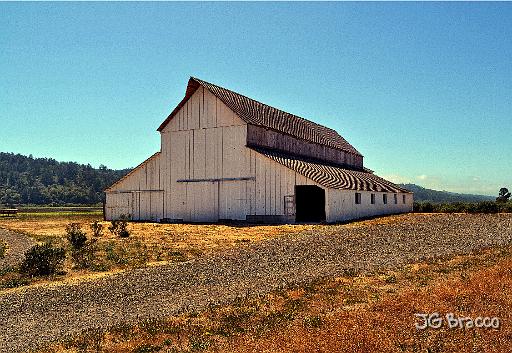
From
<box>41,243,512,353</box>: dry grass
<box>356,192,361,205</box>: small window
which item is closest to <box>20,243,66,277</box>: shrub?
<box>41,243,512,353</box>: dry grass

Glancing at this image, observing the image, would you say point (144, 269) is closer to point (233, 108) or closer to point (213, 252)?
point (213, 252)

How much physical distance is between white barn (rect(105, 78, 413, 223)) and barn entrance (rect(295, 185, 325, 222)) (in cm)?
10

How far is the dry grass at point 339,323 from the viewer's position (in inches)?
335

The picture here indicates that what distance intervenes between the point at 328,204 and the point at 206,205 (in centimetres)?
1168

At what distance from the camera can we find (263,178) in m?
38.3

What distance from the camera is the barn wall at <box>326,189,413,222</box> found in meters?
36.3

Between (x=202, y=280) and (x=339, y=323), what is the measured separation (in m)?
6.68

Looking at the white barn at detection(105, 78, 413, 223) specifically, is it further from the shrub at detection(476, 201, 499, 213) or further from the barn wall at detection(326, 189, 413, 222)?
the shrub at detection(476, 201, 499, 213)

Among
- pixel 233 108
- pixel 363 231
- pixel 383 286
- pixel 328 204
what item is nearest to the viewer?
pixel 383 286

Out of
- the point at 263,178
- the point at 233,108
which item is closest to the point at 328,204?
the point at 263,178

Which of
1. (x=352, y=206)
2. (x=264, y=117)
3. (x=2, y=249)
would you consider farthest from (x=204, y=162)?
(x=2, y=249)

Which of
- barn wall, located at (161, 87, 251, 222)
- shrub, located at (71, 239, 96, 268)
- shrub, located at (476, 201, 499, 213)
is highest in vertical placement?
barn wall, located at (161, 87, 251, 222)

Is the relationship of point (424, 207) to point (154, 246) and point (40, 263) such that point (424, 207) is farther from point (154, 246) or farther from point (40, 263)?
point (40, 263)

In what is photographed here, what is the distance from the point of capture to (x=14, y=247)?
85.4ft
